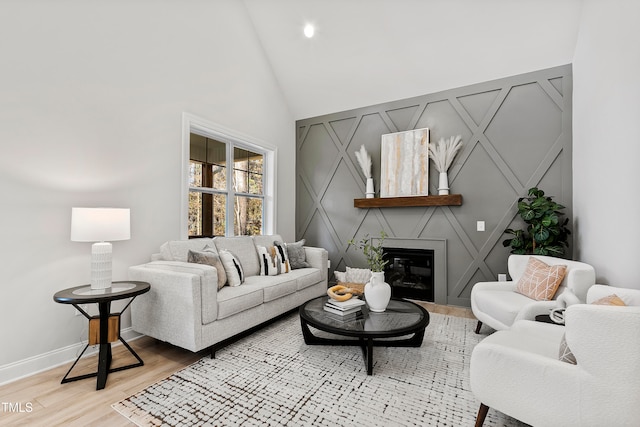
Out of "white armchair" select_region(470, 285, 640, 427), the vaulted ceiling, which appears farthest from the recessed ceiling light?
"white armchair" select_region(470, 285, 640, 427)

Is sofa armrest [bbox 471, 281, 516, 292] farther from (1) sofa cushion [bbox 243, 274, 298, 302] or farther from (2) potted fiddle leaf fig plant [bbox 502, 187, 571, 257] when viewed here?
(1) sofa cushion [bbox 243, 274, 298, 302]

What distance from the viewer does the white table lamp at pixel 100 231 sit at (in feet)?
6.94

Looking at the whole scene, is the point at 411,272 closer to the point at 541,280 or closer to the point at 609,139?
the point at 541,280

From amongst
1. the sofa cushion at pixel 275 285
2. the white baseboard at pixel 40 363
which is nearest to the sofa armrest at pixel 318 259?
the sofa cushion at pixel 275 285

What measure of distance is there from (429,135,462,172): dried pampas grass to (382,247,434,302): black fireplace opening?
44.4 inches

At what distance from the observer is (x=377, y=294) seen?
2469 mm

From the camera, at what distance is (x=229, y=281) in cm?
291

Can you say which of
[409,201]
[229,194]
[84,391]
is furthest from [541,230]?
[84,391]

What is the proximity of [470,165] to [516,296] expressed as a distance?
177 cm

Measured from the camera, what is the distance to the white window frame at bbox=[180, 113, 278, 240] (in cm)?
329

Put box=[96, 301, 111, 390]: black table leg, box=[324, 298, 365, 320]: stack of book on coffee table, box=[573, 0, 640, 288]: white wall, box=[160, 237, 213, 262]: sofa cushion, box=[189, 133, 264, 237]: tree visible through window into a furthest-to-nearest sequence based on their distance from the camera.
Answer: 1. box=[189, 133, 264, 237]: tree visible through window
2. box=[160, 237, 213, 262]: sofa cushion
3. box=[324, 298, 365, 320]: stack of book on coffee table
4. box=[96, 301, 111, 390]: black table leg
5. box=[573, 0, 640, 288]: white wall

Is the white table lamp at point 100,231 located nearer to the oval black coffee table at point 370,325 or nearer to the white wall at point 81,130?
the white wall at point 81,130

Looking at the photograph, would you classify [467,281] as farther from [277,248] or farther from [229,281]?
[229,281]

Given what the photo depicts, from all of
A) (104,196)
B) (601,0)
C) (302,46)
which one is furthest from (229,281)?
(601,0)
